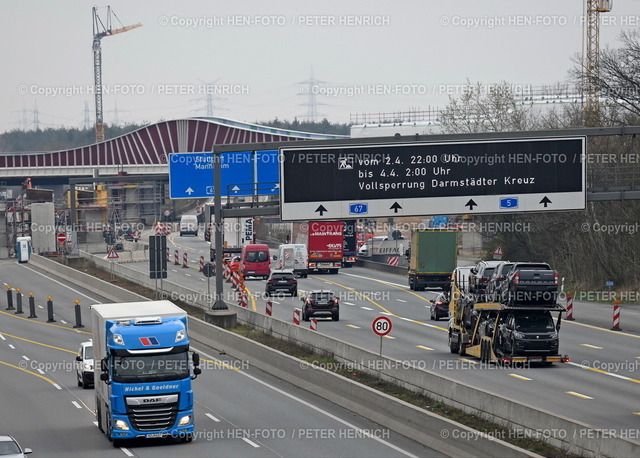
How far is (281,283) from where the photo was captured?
5625 centimetres

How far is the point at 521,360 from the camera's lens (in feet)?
102

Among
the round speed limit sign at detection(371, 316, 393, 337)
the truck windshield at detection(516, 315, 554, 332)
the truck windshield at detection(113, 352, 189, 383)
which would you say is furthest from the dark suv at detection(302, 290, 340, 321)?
the truck windshield at detection(113, 352, 189, 383)

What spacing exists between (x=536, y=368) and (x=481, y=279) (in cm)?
399

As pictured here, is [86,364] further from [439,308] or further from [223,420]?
[439,308]

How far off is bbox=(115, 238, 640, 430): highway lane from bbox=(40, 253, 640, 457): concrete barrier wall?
256 centimetres

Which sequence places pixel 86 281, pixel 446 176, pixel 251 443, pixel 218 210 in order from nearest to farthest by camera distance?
pixel 251 443
pixel 446 176
pixel 218 210
pixel 86 281

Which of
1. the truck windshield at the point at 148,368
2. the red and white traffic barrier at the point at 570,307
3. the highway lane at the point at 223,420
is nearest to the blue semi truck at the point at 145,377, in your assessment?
the truck windshield at the point at 148,368

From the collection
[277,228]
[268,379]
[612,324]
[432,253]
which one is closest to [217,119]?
[277,228]

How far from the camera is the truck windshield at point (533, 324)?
1217 inches

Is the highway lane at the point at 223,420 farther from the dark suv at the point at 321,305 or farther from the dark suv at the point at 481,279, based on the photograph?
the dark suv at the point at 321,305

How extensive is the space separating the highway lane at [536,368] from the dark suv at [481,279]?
7.45ft

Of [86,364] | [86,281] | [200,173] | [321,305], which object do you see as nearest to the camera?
[86,364]

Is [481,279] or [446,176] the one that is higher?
[446,176]

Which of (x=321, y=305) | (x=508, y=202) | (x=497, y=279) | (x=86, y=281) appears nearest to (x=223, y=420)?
(x=497, y=279)
